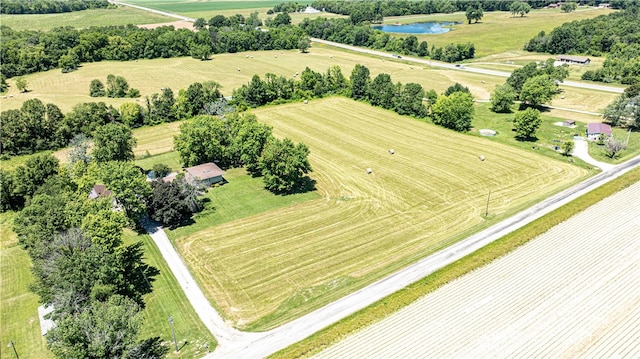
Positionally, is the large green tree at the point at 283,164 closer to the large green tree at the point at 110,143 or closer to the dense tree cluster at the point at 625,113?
the large green tree at the point at 110,143

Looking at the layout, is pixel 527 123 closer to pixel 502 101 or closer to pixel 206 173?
pixel 502 101

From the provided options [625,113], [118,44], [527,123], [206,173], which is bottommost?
[206,173]

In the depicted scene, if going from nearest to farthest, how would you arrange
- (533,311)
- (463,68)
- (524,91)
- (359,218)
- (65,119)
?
(533,311), (359,218), (65,119), (524,91), (463,68)

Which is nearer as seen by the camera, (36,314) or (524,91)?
(36,314)

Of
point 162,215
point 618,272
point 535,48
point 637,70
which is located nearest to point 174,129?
point 162,215

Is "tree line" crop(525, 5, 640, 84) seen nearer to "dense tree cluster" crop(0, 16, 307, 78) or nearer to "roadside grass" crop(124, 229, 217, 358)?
"dense tree cluster" crop(0, 16, 307, 78)

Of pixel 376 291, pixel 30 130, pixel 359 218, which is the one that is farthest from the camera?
pixel 30 130

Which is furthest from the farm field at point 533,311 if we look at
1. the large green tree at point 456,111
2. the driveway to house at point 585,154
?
the large green tree at point 456,111

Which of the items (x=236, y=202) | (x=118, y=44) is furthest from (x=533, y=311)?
(x=118, y=44)

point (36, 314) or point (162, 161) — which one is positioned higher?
point (162, 161)
